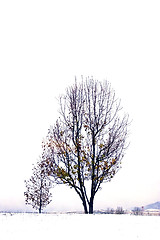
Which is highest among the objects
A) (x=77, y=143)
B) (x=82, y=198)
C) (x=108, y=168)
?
(x=77, y=143)

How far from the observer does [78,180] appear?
24875 mm
